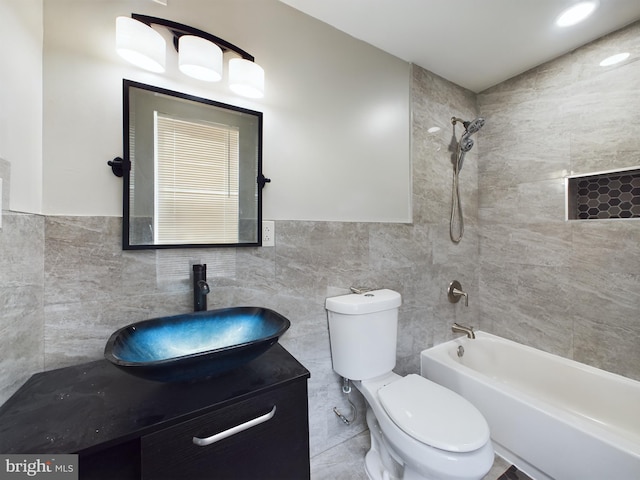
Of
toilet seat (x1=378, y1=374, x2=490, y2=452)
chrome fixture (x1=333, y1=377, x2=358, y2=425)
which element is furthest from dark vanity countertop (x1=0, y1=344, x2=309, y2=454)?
chrome fixture (x1=333, y1=377, x2=358, y2=425)

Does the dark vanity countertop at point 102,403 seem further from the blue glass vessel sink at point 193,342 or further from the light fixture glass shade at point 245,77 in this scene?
the light fixture glass shade at point 245,77

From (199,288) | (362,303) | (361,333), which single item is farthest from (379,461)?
(199,288)

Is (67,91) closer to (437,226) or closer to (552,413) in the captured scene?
(437,226)

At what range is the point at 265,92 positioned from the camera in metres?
1.31

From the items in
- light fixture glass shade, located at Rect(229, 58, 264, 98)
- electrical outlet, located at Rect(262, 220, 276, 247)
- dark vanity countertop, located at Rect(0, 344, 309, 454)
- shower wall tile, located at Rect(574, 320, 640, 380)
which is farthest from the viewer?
shower wall tile, located at Rect(574, 320, 640, 380)

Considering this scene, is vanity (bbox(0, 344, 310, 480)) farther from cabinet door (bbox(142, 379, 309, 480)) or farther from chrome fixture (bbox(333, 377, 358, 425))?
chrome fixture (bbox(333, 377, 358, 425))

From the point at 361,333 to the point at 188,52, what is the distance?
1.51 m

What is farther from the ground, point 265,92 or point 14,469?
point 265,92

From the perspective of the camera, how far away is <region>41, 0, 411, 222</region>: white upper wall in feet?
3.12

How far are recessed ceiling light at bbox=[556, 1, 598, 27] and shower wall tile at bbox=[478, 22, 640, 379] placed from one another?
330 millimetres

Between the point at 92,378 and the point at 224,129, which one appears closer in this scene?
the point at 92,378

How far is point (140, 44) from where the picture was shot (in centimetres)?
98

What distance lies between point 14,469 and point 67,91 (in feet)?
3.68

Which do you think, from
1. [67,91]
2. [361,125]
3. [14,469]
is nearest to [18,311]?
[14,469]
